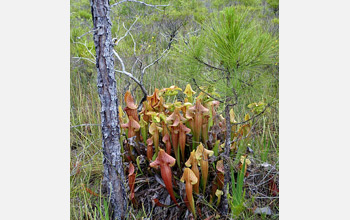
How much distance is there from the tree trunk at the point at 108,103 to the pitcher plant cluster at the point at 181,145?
0.23ft

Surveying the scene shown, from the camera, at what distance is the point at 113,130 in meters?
1.17

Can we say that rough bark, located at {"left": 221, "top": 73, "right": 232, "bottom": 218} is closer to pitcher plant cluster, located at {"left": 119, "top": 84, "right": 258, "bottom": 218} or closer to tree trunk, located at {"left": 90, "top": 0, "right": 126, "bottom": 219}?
pitcher plant cluster, located at {"left": 119, "top": 84, "right": 258, "bottom": 218}

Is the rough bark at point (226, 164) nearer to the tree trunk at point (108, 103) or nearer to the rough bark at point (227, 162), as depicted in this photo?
the rough bark at point (227, 162)

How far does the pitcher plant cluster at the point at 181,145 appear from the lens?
118 centimetres

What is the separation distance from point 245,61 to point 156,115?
48cm

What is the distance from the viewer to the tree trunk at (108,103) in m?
1.08

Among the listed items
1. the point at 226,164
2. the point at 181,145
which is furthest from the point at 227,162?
the point at 181,145

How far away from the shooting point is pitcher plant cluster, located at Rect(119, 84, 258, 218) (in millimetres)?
1176

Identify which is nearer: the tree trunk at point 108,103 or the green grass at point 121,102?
the tree trunk at point 108,103

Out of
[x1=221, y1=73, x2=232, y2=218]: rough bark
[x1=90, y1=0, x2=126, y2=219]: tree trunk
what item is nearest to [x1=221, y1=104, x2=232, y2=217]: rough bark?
[x1=221, y1=73, x2=232, y2=218]: rough bark

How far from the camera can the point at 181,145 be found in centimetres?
128

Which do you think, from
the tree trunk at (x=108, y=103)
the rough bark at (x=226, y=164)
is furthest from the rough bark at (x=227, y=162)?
the tree trunk at (x=108, y=103)

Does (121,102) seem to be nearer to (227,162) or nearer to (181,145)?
(181,145)

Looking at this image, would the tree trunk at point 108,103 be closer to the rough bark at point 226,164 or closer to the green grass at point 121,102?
the green grass at point 121,102
